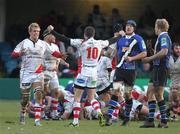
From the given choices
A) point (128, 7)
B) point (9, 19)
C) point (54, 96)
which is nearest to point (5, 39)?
point (9, 19)

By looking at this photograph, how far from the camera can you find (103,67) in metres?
20.9

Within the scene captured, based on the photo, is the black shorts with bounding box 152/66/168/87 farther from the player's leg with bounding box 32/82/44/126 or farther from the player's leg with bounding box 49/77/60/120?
the player's leg with bounding box 49/77/60/120

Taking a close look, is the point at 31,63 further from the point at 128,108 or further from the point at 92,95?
the point at 128,108

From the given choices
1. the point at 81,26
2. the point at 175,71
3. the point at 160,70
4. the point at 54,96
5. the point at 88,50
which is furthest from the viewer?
the point at 81,26

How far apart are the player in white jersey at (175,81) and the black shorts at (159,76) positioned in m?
2.82

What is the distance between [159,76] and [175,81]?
3.16 meters

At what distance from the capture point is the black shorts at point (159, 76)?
1769 centimetres

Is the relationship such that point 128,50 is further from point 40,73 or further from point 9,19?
point 9,19

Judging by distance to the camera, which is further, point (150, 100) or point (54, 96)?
point (54, 96)

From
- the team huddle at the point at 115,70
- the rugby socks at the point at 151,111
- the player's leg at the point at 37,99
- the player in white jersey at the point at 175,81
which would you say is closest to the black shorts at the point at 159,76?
the team huddle at the point at 115,70

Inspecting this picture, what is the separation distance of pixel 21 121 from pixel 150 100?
10.1 feet

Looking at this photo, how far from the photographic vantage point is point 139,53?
59.4ft

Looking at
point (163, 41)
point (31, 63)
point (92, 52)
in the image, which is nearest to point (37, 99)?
point (31, 63)

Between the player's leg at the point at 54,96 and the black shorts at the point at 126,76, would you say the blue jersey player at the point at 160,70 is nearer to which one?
the black shorts at the point at 126,76
